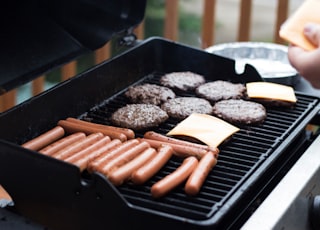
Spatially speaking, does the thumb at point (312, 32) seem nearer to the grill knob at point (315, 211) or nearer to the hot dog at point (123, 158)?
the grill knob at point (315, 211)

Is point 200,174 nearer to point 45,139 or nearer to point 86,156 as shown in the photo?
point 86,156

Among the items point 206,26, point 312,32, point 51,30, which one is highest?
point 312,32

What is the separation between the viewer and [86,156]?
1739 mm

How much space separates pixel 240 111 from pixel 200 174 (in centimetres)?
52

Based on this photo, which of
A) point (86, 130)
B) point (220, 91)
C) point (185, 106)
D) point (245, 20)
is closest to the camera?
point (86, 130)

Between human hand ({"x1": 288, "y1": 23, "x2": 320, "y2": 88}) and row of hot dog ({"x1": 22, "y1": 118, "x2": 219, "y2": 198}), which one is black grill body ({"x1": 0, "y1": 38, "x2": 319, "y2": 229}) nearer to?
row of hot dog ({"x1": 22, "y1": 118, "x2": 219, "y2": 198})

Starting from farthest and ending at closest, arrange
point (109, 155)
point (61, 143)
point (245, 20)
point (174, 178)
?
point (245, 20) → point (61, 143) → point (109, 155) → point (174, 178)

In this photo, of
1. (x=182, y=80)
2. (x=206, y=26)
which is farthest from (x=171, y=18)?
(x=182, y=80)

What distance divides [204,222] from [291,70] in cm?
122

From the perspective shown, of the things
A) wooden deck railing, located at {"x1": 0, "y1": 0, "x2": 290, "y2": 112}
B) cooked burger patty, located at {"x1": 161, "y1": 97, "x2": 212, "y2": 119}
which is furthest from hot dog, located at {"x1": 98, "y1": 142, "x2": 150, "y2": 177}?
wooden deck railing, located at {"x1": 0, "y1": 0, "x2": 290, "y2": 112}

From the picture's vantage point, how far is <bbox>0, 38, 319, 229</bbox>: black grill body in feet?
4.89

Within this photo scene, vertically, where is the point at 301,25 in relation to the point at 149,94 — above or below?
above

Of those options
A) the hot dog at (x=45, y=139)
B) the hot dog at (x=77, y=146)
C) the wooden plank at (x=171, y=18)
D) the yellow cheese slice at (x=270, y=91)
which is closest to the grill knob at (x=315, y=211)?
the yellow cheese slice at (x=270, y=91)

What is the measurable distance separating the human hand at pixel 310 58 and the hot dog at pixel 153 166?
0.49 m
